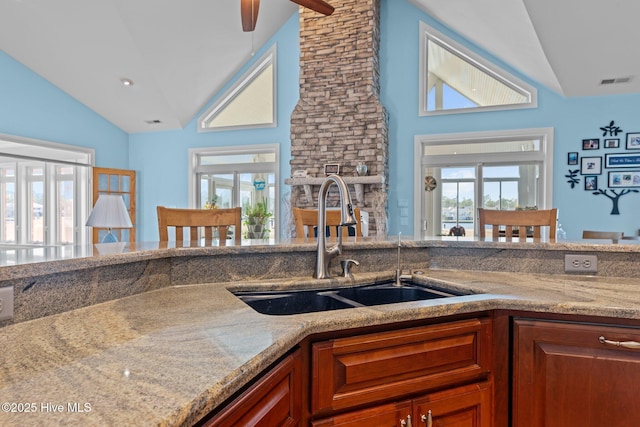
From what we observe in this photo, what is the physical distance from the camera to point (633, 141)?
16.3 ft

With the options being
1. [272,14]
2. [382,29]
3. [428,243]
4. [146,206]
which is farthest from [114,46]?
[428,243]

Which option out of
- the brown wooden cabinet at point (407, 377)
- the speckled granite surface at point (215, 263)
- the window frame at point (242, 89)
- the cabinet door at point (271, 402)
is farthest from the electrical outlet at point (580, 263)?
the window frame at point (242, 89)

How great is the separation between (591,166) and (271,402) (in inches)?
217

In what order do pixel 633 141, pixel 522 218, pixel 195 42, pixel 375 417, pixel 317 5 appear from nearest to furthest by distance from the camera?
1. pixel 375 417
2. pixel 522 218
3. pixel 317 5
4. pixel 633 141
5. pixel 195 42

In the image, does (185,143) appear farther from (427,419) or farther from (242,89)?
(427,419)

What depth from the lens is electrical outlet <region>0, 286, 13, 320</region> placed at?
3.14 ft

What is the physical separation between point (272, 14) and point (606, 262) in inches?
218

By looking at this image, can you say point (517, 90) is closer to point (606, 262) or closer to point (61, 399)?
point (606, 262)

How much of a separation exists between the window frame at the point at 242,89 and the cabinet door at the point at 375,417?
5.57 m

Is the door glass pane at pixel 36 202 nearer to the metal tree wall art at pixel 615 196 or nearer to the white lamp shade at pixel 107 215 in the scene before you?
the white lamp shade at pixel 107 215

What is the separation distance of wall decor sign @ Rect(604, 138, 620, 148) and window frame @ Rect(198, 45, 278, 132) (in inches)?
171

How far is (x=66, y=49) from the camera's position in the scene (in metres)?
5.31

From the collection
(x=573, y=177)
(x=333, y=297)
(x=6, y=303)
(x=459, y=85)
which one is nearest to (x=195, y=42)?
(x=459, y=85)

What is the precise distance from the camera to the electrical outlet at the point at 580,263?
1.72 m
